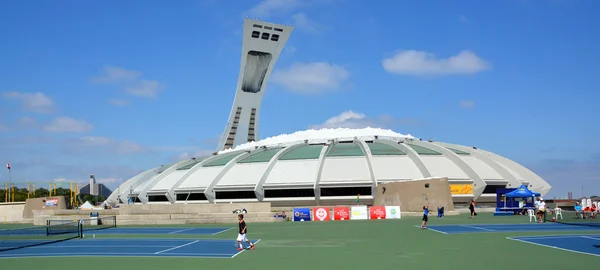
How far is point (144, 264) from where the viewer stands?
60.8 ft

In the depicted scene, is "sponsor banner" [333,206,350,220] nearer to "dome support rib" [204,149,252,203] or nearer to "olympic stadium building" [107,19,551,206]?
"olympic stadium building" [107,19,551,206]

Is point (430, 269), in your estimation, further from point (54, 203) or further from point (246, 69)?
point (246, 69)

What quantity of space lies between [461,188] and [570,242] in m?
38.7

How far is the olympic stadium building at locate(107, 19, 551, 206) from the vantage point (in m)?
61.7

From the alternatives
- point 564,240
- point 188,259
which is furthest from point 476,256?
point 188,259

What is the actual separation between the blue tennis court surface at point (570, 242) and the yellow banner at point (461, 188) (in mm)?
34761

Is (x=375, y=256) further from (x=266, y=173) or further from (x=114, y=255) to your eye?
(x=266, y=173)

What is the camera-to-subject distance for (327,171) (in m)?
63.4

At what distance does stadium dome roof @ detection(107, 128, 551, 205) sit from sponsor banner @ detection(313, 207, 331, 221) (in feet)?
40.9

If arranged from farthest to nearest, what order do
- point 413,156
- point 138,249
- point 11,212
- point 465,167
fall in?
point 413,156, point 465,167, point 11,212, point 138,249

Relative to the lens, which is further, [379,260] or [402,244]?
[402,244]

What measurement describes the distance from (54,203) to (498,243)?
53617 mm

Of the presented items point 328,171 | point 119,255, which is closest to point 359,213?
point 328,171

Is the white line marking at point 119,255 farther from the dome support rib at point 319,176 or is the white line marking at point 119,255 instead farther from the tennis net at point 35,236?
the dome support rib at point 319,176
